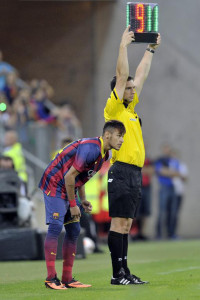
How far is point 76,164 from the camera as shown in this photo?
8625mm

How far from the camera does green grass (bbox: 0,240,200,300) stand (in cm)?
812

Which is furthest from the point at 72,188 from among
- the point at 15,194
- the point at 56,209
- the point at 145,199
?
the point at 145,199

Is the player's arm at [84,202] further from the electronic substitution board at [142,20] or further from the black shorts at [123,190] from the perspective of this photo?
the electronic substitution board at [142,20]

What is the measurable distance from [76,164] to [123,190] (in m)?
0.73

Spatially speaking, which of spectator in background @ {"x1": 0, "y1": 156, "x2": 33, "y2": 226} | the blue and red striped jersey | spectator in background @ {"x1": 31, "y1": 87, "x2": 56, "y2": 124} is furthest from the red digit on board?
spectator in background @ {"x1": 31, "y1": 87, "x2": 56, "y2": 124}

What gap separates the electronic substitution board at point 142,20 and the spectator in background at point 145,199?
11.9 m

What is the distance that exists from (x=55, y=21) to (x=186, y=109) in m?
4.69

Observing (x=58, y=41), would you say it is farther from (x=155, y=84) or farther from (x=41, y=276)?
(x=41, y=276)

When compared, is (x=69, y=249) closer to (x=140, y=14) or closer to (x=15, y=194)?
(x=140, y=14)

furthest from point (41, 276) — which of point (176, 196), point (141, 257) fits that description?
point (176, 196)

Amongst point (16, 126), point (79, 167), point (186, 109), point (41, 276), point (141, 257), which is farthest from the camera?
point (186, 109)

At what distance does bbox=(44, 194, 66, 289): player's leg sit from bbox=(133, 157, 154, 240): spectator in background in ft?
39.9

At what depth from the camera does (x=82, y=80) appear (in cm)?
2559

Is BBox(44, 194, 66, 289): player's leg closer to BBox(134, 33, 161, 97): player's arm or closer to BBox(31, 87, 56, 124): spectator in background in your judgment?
BBox(134, 33, 161, 97): player's arm
